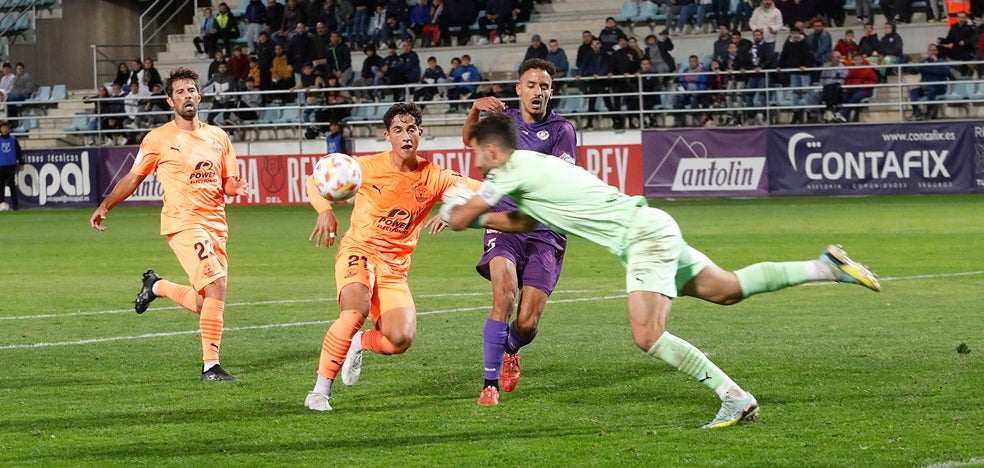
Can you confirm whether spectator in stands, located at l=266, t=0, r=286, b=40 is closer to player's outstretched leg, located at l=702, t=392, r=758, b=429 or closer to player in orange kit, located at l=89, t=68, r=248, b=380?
player in orange kit, located at l=89, t=68, r=248, b=380

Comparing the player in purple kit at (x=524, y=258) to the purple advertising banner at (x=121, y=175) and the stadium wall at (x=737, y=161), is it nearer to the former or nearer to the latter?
the stadium wall at (x=737, y=161)

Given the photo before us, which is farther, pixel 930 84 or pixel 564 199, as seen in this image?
A: pixel 930 84

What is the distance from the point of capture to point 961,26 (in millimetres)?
27312

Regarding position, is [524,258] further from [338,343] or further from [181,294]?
[181,294]

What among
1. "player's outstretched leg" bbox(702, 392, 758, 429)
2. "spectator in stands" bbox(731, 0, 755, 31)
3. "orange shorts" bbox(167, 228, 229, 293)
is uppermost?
"spectator in stands" bbox(731, 0, 755, 31)

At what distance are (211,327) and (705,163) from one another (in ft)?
67.6

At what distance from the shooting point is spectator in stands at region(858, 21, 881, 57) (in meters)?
28.1

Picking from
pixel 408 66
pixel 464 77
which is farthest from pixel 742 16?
pixel 408 66

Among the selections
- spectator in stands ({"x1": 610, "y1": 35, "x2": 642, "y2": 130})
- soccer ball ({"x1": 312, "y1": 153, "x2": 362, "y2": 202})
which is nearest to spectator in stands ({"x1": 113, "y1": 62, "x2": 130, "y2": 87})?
spectator in stands ({"x1": 610, "y1": 35, "x2": 642, "y2": 130})

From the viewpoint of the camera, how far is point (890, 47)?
92.1 ft

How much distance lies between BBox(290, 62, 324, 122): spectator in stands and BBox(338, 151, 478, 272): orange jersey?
2487 centimetres

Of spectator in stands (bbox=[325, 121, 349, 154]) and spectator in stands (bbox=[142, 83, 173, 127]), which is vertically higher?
spectator in stands (bbox=[142, 83, 173, 127])

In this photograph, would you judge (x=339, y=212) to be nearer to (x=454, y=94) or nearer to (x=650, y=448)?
(x=454, y=94)

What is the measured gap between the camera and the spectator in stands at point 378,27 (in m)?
34.8
